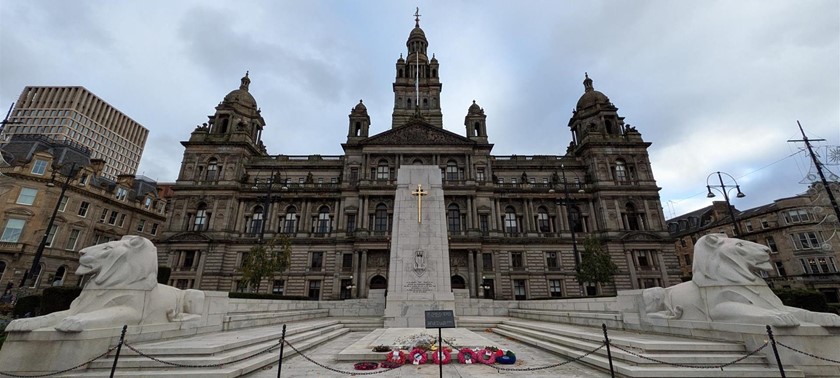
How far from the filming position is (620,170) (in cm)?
3744

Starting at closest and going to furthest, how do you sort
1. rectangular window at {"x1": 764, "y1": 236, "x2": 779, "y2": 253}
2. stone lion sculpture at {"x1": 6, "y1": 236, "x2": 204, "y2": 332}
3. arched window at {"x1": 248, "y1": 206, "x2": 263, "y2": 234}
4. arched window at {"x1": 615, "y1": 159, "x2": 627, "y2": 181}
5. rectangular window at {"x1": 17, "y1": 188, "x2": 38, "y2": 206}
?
stone lion sculpture at {"x1": 6, "y1": 236, "x2": 204, "y2": 332}, rectangular window at {"x1": 17, "y1": 188, "x2": 38, "y2": 206}, arched window at {"x1": 248, "y1": 206, "x2": 263, "y2": 234}, arched window at {"x1": 615, "y1": 159, "x2": 627, "y2": 181}, rectangular window at {"x1": 764, "y1": 236, "x2": 779, "y2": 253}

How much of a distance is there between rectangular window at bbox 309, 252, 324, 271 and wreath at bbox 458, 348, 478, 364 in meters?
28.4

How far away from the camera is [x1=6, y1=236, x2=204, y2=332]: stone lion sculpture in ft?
19.9

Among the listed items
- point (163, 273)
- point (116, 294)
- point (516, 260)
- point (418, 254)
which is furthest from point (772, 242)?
point (163, 273)

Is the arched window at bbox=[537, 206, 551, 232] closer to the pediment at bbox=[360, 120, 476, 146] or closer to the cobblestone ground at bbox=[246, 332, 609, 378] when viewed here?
the pediment at bbox=[360, 120, 476, 146]

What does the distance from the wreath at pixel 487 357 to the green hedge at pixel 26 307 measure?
Result: 21.8m

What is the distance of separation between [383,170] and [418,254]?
22.3 m

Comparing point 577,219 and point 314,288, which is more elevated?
point 577,219

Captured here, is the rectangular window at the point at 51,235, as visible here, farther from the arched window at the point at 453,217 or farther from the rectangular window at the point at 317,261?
the arched window at the point at 453,217

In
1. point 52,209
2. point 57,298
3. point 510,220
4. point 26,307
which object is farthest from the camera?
point 510,220

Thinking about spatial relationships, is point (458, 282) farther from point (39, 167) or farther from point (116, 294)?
point (39, 167)

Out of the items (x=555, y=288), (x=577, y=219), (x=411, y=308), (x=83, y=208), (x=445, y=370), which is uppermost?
(x=83, y=208)

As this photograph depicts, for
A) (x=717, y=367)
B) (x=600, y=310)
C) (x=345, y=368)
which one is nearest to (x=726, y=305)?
(x=717, y=367)

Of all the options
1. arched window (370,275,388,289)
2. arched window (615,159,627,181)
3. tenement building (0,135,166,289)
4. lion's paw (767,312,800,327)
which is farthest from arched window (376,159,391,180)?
lion's paw (767,312,800,327)
